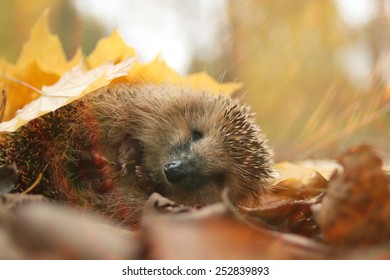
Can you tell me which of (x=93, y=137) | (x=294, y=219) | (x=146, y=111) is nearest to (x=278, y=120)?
(x=146, y=111)

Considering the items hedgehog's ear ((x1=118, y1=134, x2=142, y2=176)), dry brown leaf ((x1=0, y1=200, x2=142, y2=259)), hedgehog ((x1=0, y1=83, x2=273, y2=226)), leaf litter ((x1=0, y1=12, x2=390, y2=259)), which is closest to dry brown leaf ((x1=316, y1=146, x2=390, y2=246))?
leaf litter ((x1=0, y1=12, x2=390, y2=259))

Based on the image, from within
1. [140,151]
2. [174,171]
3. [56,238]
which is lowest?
[56,238]

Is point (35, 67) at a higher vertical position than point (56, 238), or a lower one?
higher

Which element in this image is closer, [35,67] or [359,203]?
[359,203]

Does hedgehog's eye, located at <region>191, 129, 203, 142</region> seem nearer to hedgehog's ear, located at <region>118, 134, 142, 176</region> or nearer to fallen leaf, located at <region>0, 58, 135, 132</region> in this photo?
hedgehog's ear, located at <region>118, 134, 142, 176</region>

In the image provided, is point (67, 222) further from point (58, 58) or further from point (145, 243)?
point (58, 58)

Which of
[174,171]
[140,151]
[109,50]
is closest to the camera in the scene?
[174,171]

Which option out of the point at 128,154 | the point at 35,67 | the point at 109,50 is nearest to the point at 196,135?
the point at 128,154

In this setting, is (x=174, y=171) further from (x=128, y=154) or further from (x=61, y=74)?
(x=61, y=74)
